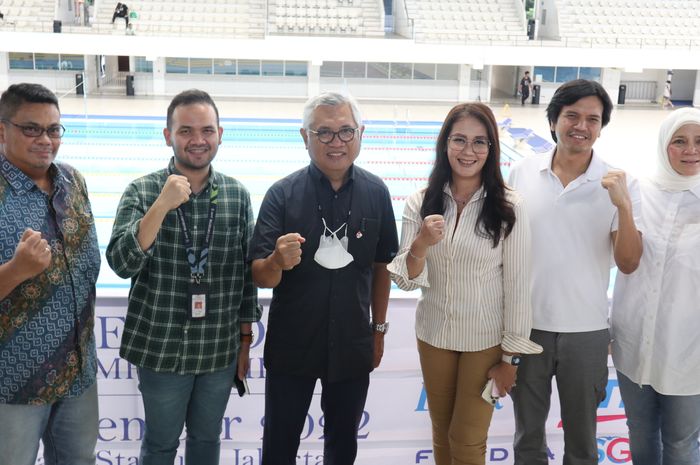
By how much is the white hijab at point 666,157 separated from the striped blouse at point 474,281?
49cm

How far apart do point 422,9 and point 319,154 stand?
2206 cm

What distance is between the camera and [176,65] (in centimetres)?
1967

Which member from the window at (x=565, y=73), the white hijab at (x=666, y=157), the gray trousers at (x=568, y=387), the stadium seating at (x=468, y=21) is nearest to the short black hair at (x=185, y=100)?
the gray trousers at (x=568, y=387)

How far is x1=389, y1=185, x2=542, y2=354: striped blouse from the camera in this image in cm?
223

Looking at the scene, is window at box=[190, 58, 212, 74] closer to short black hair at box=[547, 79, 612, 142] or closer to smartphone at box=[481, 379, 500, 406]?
short black hair at box=[547, 79, 612, 142]

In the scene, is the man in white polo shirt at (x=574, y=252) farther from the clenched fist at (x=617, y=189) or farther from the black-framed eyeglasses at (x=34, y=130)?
the black-framed eyeglasses at (x=34, y=130)

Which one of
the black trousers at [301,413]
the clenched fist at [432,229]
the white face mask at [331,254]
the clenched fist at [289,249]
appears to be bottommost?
the black trousers at [301,413]

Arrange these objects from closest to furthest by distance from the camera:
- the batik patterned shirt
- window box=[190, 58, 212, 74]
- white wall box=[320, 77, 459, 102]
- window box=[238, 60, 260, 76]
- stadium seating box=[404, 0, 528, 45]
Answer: the batik patterned shirt → window box=[190, 58, 212, 74] → window box=[238, 60, 260, 76] → white wall box=[320, 77, 459, 102] → stadium seating box=[404, 0, 528, 45]

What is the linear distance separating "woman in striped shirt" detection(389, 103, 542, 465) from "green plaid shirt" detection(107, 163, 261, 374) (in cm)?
52

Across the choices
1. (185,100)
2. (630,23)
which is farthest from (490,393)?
(630,23)

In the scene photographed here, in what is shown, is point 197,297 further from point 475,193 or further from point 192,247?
point 475,193

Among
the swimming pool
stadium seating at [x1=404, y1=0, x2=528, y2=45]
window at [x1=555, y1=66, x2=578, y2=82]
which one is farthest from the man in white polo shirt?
stadium seating at [x1=404, y1=0, x2=528, y2=45]

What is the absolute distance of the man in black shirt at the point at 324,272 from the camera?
88.7 inches

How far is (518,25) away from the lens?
2316cm
